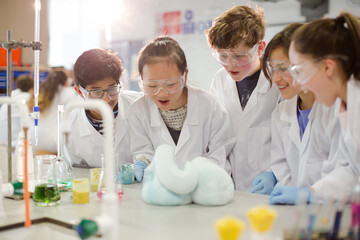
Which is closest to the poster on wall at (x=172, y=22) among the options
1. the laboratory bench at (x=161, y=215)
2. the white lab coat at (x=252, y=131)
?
the white lab coat at (x=252, y=131)

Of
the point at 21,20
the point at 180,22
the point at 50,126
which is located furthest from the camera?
the point at 21,20

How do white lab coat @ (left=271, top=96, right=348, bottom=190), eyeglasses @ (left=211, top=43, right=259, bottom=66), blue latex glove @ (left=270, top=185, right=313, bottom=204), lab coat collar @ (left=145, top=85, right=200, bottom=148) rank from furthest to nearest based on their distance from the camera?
lab coat collar @ (left=145, top=85, right=200, bottom=148) < eyeglasses @ (left=211, top=43, right=259, bottom=66) < white lab coat @ (left=271, top=96, right=348, bottom=190) < blue latex glove @ (left=270, top=185, right=313, bottom=204)

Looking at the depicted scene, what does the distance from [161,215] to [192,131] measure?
2.80 feet

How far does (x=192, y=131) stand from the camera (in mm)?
2400

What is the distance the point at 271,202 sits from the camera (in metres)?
1.76

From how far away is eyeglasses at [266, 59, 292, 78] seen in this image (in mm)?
1990

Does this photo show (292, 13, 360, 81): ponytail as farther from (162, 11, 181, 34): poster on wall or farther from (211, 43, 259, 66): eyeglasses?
(162, 11, 181, 34): poster on wall

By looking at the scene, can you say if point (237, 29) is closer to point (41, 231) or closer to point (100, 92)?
point (100, 92)

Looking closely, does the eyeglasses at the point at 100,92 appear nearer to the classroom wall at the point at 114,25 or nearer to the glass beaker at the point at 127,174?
the glass beaker at the point at 127,174

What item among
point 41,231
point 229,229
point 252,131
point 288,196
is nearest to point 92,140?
point 252,131

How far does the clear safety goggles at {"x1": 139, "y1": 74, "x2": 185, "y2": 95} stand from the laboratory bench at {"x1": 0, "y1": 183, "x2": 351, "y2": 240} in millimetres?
589

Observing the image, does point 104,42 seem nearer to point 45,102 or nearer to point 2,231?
point 45,102

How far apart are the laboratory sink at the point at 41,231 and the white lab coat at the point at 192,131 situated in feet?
2.80

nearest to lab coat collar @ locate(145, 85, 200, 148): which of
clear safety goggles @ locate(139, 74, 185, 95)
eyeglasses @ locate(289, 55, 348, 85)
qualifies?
clear safety goggles @ locate(139, 74, 185, 95)
